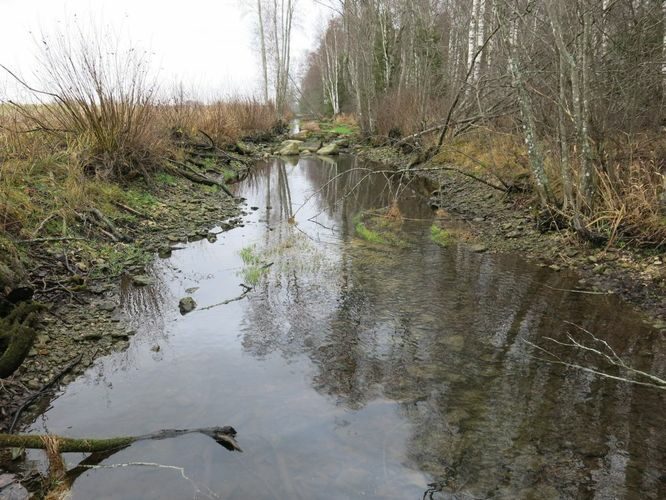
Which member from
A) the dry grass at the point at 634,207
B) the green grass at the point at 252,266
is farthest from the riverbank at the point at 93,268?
the dry grass at the point at 634,207

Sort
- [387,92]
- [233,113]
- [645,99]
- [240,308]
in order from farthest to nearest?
1. [387,92]
2. [233,113]
3. [645,99]
4. [240,308]

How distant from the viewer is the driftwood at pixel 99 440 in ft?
9.05

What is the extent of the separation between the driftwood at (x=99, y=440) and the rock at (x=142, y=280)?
9.19 ft

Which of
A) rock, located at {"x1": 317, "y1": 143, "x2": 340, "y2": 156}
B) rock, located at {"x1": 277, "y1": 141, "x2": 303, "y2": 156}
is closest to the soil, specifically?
rock, located at {"x1": 277, "y1": 141, "x2": 303, "y2": 156}

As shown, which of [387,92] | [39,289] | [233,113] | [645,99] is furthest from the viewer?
[387,92]

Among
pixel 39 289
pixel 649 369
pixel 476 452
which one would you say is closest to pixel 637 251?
pixel 649 369

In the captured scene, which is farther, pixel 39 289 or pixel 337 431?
pixel 39 289

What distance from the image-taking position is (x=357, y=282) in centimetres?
588

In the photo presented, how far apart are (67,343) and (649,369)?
4912 millimetres

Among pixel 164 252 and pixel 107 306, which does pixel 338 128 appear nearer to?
pixel 164 252

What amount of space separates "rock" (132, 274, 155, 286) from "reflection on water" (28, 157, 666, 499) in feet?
0.68

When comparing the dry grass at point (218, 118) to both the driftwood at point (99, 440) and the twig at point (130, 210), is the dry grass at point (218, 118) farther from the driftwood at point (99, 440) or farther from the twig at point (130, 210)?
the driftwood at point (99, 440)

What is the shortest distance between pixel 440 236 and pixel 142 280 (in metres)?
4.49

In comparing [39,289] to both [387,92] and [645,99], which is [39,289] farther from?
[387,92]
